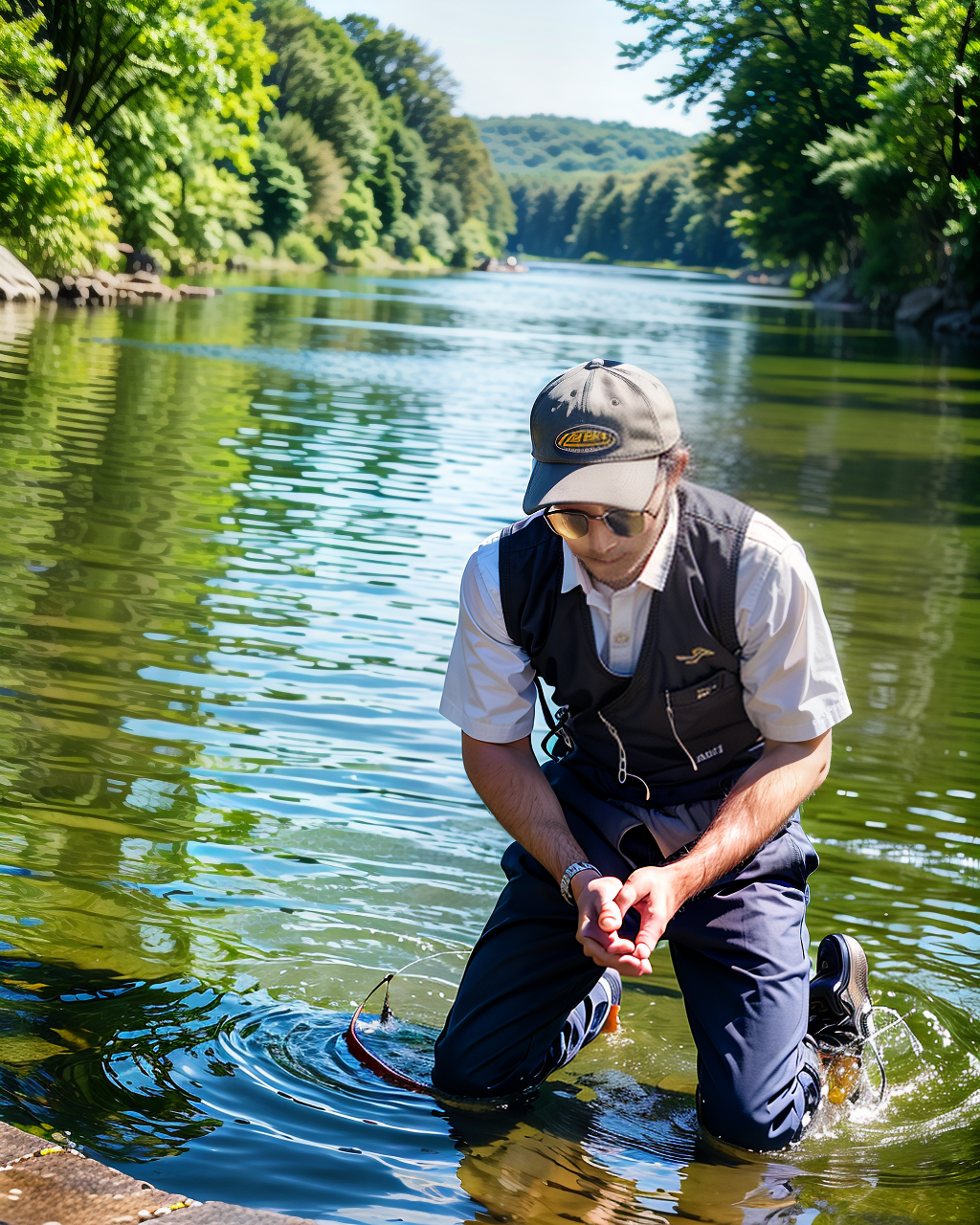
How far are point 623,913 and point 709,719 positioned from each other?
53 cm

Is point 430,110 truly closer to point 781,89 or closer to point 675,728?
point 781,89

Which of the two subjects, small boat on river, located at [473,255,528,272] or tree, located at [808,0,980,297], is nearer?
tree, located at [808,0,980,297]

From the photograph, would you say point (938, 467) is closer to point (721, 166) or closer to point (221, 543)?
point (221, 543)

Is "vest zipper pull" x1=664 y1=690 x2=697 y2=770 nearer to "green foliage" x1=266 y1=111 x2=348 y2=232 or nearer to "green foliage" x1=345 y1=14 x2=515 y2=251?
"green foliage" x1=266 y1=111 x2=348 y2=232

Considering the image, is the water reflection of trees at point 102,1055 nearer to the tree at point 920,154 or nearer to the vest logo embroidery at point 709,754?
the vest logo embroidery at point 709,754

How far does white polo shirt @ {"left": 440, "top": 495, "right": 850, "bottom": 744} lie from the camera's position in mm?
3018

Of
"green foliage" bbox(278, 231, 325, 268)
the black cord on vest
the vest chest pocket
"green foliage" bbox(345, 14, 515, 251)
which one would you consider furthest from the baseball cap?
"green foliage" bbox(345, 14, 515, 251)

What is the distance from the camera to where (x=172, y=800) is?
197 inches

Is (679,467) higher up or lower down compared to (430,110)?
lower down

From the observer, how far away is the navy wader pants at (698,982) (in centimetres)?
317

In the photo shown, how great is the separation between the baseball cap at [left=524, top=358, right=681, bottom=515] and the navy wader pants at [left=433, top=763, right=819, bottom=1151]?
0.84 metres

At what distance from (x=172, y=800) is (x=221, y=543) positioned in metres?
4.06

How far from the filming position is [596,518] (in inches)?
119

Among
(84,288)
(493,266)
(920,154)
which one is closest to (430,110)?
(493,266)
